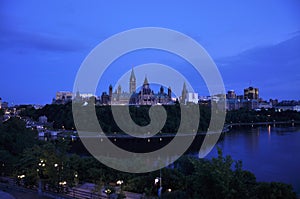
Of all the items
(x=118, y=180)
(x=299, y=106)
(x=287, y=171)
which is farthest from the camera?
(x=299, y=106)

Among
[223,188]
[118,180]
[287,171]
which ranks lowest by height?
[287,171]

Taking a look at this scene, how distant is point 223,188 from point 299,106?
111317mm

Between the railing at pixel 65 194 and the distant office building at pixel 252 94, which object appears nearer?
the railing at pixel 65 194

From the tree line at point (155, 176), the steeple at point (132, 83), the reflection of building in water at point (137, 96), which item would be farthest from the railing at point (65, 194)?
the steeple at point (132, 83)

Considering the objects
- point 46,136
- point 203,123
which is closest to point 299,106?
point 203,123

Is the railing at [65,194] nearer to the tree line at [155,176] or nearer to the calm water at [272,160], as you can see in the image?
the tree line at [155,176]

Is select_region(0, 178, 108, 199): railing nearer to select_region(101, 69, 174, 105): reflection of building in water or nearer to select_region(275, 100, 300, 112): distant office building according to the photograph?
select_region(101, 69, 174, 105): reflection of building in water

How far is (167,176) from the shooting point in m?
8.28

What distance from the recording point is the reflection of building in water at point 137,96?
68188 mm

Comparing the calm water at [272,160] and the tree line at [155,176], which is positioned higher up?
the tree line at [155,176]

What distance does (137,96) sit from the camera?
231 feet

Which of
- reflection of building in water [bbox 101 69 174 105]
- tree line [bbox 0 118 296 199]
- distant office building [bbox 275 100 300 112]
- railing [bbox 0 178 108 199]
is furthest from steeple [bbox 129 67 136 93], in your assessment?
railing [bbox 0 178 108 199]

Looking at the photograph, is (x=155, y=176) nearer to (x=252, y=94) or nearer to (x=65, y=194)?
(x=65, y=194)

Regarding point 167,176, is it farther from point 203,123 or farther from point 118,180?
point 203,123
